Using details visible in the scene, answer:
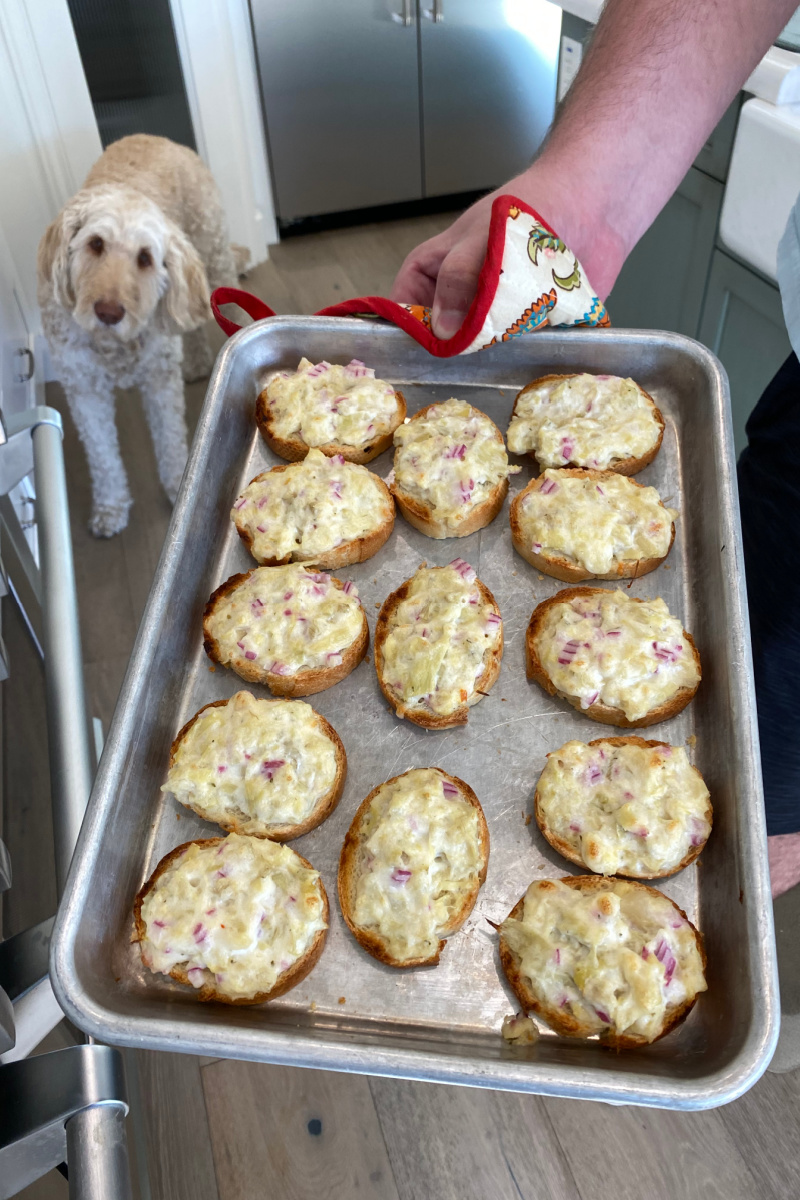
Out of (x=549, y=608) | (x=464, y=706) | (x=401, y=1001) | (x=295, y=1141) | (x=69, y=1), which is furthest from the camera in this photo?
(x=69, y=1)

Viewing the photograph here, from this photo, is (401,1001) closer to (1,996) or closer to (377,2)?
(1,996)

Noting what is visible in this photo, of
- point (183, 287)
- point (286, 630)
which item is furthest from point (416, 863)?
point (183, 287)

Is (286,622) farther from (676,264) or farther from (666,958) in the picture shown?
(676,264)

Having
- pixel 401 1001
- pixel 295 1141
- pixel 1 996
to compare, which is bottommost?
pixel 295 1141

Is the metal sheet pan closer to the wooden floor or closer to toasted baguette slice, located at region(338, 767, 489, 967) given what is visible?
toasted baguette slice, located at region(338, 767, 489, 967)

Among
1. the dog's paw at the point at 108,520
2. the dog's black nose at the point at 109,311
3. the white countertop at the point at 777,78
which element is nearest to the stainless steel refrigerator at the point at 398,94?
the dog's black nose at the point at 109,311

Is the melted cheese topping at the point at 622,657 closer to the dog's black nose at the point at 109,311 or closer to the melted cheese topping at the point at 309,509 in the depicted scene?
the melted cheese topping at the point at 309,509

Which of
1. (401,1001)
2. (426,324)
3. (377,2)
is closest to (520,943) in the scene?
(401,1001)
